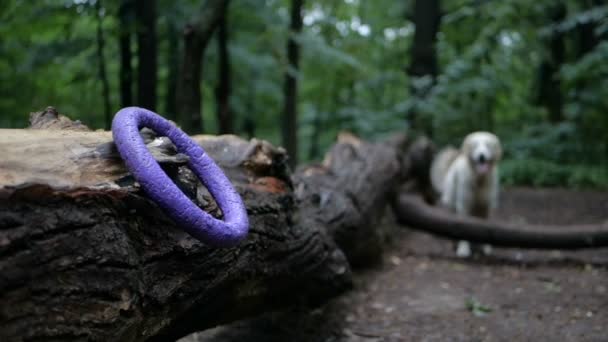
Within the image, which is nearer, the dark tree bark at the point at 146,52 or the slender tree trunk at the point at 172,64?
the dark tree bark at the point at 146,52

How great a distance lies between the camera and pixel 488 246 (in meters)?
6.74

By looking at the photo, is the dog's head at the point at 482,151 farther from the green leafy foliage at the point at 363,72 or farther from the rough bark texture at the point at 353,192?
the green leafy foliage at the point at 363,72

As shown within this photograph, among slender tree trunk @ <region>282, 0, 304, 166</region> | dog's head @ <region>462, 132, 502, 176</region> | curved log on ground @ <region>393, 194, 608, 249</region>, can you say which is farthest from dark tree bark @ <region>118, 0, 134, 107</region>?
dog's head @ <region>462, 132, 502, 176</region>

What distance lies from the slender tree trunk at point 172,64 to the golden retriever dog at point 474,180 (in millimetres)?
3621

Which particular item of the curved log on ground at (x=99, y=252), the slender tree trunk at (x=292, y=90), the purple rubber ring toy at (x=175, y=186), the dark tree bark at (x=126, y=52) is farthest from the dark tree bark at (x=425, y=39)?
the purple rubber ring toy at (x=175, y=186)

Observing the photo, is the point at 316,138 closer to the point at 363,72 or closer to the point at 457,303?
the point at 363,72

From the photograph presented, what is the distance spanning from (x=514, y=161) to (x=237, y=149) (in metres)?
10.3

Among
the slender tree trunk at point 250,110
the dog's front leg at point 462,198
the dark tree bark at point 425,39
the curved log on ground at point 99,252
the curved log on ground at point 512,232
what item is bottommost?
the curved log on ground at point 512,232

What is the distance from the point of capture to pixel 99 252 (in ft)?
6.43

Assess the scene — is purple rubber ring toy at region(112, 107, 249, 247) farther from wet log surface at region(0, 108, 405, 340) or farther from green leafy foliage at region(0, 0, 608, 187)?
green leafy foliage at region(0, 0, 608, 187)

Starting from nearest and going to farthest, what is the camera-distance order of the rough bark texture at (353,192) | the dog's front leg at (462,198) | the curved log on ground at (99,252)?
the curved log on ground at (99,252) → the rough bark texture at (353,192) → the dog's front leg at (462,198)

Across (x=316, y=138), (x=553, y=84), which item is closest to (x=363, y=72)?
(x=316, y=138)

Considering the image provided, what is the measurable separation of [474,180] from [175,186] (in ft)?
17.7

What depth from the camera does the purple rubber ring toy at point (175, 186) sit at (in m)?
2.06
